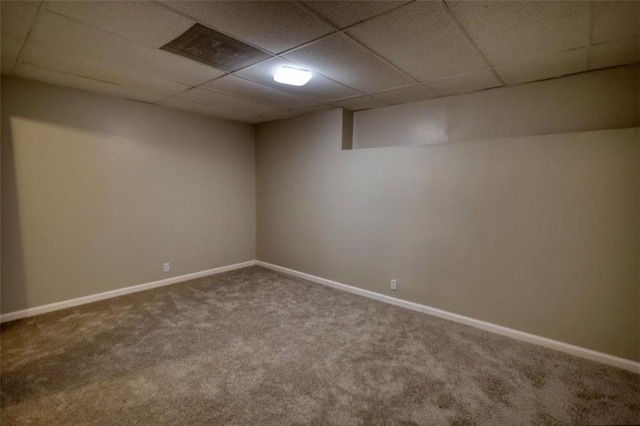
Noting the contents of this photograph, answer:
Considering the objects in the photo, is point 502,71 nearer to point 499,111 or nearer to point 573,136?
point 499,111

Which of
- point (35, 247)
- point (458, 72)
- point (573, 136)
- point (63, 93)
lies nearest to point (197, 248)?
point (35, 247)

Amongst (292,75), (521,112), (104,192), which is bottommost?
(104,192)

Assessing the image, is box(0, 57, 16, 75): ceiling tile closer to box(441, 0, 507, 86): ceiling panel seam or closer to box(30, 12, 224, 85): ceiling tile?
box(30, 12, 224, 85): ceiling tile

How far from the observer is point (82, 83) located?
3.26 metres

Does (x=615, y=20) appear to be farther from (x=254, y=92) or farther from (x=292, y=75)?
(x=254, y=92)

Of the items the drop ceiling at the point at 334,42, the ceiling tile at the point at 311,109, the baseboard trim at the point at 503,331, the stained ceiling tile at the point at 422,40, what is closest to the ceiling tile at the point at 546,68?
the drop ceiling at the point at 334,42

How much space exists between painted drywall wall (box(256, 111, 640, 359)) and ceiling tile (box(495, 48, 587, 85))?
561mm

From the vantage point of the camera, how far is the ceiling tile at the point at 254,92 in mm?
3156

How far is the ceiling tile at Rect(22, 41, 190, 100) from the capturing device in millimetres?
2541

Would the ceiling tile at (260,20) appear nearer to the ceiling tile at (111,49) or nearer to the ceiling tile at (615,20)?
the ceiling tile at (111,49)

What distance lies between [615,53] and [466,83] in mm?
1067

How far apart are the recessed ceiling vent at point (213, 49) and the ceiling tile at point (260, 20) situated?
11 cm

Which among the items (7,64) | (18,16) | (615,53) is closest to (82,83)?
(7,64)

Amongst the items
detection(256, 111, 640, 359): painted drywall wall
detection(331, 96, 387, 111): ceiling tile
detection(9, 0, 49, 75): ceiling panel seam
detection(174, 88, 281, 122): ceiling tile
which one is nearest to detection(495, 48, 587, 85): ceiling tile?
detection(256, 111, 640, 359): painted drywall wall
